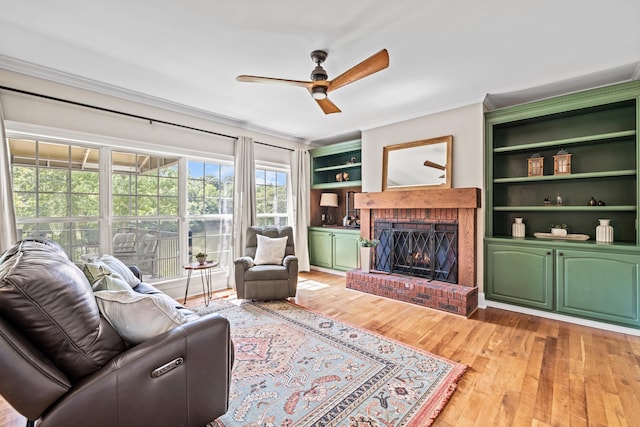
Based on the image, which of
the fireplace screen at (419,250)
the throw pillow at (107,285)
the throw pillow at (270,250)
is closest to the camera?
the throw pillow at (107,285)

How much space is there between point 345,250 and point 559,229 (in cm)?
294

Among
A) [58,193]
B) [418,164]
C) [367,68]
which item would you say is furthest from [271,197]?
[367,68]

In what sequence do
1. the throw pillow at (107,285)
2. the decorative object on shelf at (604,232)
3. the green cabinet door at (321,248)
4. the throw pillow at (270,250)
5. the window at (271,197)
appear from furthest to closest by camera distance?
the green cabinet door at (321,248) → the window at (271,197) → the throw pillow at (270,250) → the decorative object on shelf at (604,232) → the throw pillow at (107,285)

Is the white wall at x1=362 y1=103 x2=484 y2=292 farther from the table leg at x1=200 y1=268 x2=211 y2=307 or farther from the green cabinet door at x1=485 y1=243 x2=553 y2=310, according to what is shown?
the table leg at x1=200 y1=268 x2=211 y2=307

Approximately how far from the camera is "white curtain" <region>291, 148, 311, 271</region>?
17.6ft

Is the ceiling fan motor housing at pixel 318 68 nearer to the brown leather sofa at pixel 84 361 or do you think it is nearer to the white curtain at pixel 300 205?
the brown leather sofa at pixel 84 361

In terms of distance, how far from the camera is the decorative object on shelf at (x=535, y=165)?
3.40m

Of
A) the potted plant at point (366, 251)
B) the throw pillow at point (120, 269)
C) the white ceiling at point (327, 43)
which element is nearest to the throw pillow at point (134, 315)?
the throw pillow at point (120, 269)

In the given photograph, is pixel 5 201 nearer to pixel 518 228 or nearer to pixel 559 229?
pixel 518 228

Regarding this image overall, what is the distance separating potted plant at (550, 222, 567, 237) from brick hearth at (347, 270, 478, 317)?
44.2 inches

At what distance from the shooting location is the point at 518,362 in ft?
7.46

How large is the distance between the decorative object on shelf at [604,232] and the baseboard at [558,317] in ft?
2.83

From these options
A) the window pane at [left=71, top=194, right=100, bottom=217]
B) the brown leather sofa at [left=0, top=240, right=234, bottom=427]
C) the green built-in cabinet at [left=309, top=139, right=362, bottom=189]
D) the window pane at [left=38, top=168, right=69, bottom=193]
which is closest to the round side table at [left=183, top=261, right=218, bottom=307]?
the window pane at [left=71, top=194, right=100, bottom=217]

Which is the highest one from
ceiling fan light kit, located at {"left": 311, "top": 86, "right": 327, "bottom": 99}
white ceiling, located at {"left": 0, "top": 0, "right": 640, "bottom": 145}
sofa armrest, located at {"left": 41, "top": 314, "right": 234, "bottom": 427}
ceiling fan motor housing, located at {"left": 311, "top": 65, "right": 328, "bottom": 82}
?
white ceiling, located at {"left": 0, "top": 0, "right": 640, "bottom": 145}
